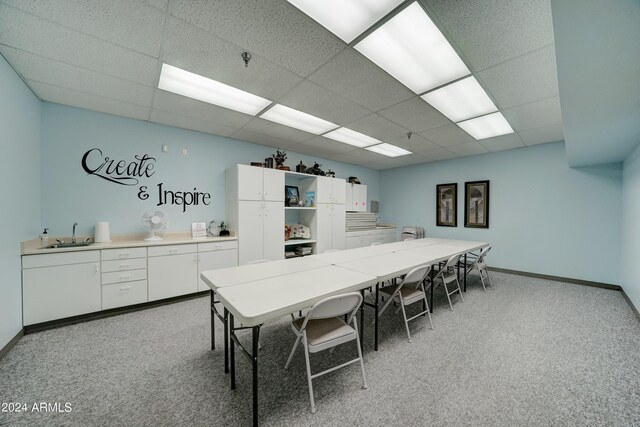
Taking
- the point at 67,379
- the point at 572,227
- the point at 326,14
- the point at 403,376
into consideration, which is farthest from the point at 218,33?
the point at 572,227

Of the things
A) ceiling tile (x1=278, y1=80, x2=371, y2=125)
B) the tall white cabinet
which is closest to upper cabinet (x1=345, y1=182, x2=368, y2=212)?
the tall white cabinet

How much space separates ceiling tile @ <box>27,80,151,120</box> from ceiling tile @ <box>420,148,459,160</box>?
16.9 ft

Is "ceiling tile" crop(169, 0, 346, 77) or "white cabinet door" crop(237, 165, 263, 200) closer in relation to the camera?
"ceiling tile" crop(169, 0, 346, 77)

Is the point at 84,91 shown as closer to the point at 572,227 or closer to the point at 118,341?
the point at 118,341

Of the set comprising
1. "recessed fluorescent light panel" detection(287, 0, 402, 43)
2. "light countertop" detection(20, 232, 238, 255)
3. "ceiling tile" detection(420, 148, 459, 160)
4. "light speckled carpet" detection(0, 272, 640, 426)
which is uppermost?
"recessed fluorescent light panel" detection(287, 0, 402, 43)

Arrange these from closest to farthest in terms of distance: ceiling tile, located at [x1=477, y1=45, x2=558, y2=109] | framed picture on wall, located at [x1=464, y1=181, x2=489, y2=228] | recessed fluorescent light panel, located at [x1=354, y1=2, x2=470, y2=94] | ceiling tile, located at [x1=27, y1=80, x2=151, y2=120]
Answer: recessed fluorescent light panel, located at [x1=354, y1=2, x2=470, y2=94] < ceiling tile, located at [x1=477, y1=45, x2=558, y2=109] < ceiling tile, located at [x1=27, y1=80, x2=151, y2=120] < framed picture on wall, located at [x1=464, y1=181, x2=489, y2=228]

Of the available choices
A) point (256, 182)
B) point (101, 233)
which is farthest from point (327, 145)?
point (101, 233)

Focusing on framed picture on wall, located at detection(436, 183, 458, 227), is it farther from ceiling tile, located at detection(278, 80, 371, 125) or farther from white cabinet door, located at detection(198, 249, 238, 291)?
white cabinet door, located at detection(198, 249, 238, 291)

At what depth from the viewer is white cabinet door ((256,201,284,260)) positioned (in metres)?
4.16

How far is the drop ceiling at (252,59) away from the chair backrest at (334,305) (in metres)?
1.97

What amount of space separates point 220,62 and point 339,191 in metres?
3.64

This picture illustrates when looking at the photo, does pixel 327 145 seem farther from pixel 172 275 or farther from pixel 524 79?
pixel 172 275

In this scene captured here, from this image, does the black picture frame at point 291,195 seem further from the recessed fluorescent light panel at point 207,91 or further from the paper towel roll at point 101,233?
the paper towel roll at point 101,233

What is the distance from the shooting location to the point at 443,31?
173 cm
